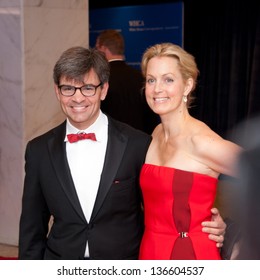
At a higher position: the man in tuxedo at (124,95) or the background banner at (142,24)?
the background banner at (142,24)

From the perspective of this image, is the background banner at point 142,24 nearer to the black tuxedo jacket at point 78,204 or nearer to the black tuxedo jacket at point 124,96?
the black tuxedo jacket at point 124,96

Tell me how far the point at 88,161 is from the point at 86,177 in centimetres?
6

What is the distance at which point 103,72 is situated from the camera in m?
2.29

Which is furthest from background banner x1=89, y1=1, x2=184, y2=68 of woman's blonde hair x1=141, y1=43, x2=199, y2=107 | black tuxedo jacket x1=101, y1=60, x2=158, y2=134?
woman's blonde hair x1=141, y1=43, x2=199, y2=107

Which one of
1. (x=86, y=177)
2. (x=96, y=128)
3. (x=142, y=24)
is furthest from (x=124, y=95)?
(x=142, y=24)

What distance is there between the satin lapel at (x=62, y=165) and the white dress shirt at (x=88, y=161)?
0.02 metres

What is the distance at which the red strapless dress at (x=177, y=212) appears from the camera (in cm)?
221

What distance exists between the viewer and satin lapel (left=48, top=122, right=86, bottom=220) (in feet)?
7.19

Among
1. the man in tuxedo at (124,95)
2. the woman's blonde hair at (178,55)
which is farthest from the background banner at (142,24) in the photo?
→ the woman's blonde hair at (178,55)

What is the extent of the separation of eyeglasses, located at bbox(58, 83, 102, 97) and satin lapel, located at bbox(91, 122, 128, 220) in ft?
0.55

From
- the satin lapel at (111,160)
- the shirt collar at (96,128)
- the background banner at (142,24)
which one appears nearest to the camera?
the satin lapel at (111,160)

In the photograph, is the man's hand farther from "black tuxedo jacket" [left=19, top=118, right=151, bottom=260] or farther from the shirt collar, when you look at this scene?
the shirt collar
